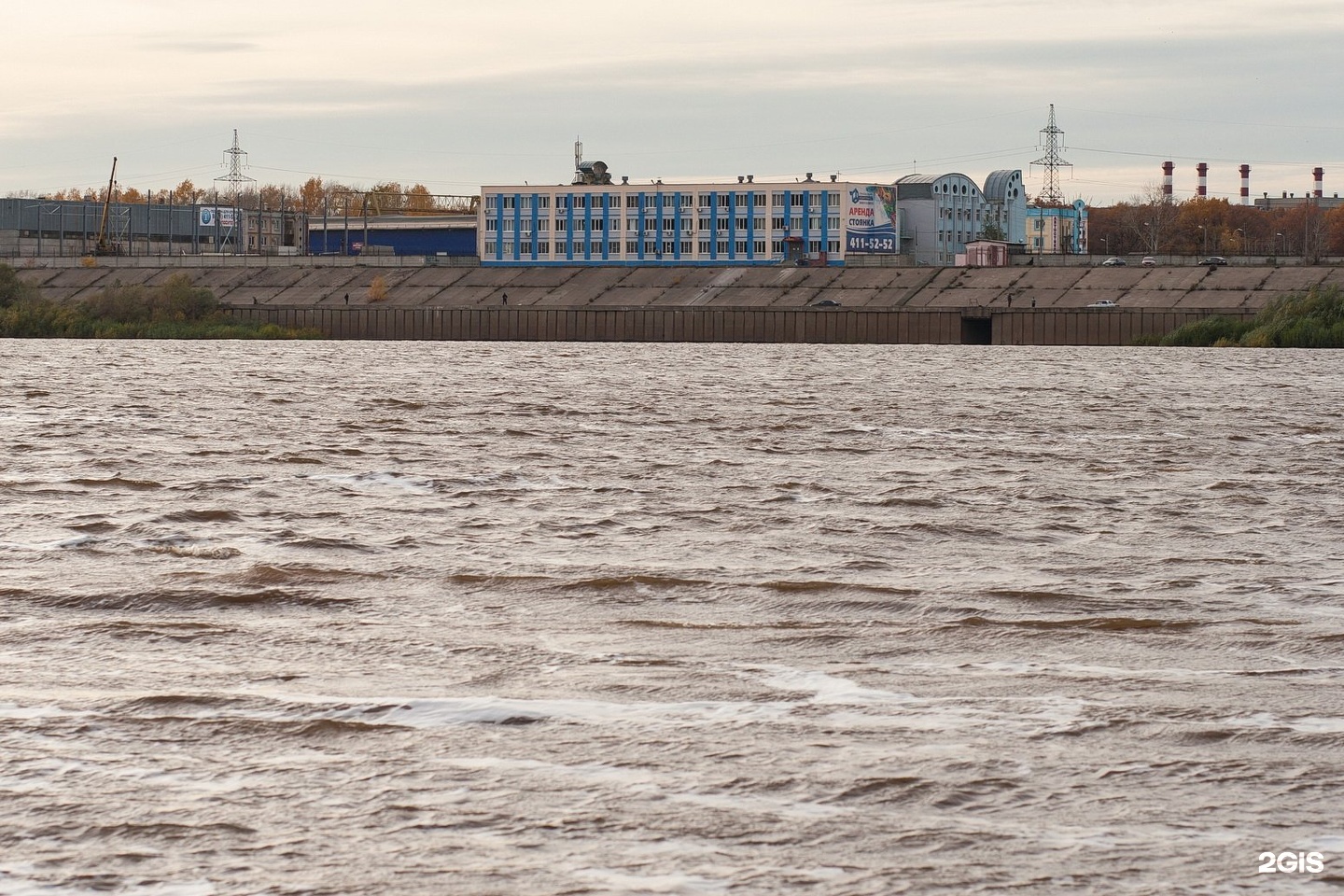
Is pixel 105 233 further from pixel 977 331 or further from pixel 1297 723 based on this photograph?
pixel 1297 723

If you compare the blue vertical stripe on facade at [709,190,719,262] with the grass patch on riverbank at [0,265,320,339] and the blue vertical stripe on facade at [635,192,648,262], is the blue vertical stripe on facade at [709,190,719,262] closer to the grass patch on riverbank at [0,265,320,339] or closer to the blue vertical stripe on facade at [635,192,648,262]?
the blue vertical stripe on facade at [635,192,648,262]

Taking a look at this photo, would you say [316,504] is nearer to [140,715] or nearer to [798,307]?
[140,715]

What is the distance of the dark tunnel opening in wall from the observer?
106m

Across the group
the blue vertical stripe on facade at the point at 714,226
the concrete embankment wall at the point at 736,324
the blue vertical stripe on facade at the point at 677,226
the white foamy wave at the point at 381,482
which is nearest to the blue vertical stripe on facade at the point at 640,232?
the blue vertical stripe on facade at the point at 677,226

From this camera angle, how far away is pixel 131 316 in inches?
4449

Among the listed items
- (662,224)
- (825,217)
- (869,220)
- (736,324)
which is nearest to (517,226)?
(662,224)

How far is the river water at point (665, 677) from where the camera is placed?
7297mm

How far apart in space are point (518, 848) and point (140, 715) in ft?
10.3

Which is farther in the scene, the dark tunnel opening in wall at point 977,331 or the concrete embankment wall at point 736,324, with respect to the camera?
the dark tunnel opening in wall at point 977,331

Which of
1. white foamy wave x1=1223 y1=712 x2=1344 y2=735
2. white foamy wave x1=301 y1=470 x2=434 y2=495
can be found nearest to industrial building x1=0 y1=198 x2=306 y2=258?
white foamy wave x1=301 y1=470 x2=434 y2=495

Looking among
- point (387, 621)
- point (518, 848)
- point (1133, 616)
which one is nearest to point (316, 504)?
point (387, 621)

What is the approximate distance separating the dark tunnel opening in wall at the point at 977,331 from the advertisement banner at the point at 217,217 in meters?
83.8

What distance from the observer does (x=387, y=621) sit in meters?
12.6

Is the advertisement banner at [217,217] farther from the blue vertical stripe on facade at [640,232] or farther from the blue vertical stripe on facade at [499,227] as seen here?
the blue vertical stripe on facade at [640,232]
